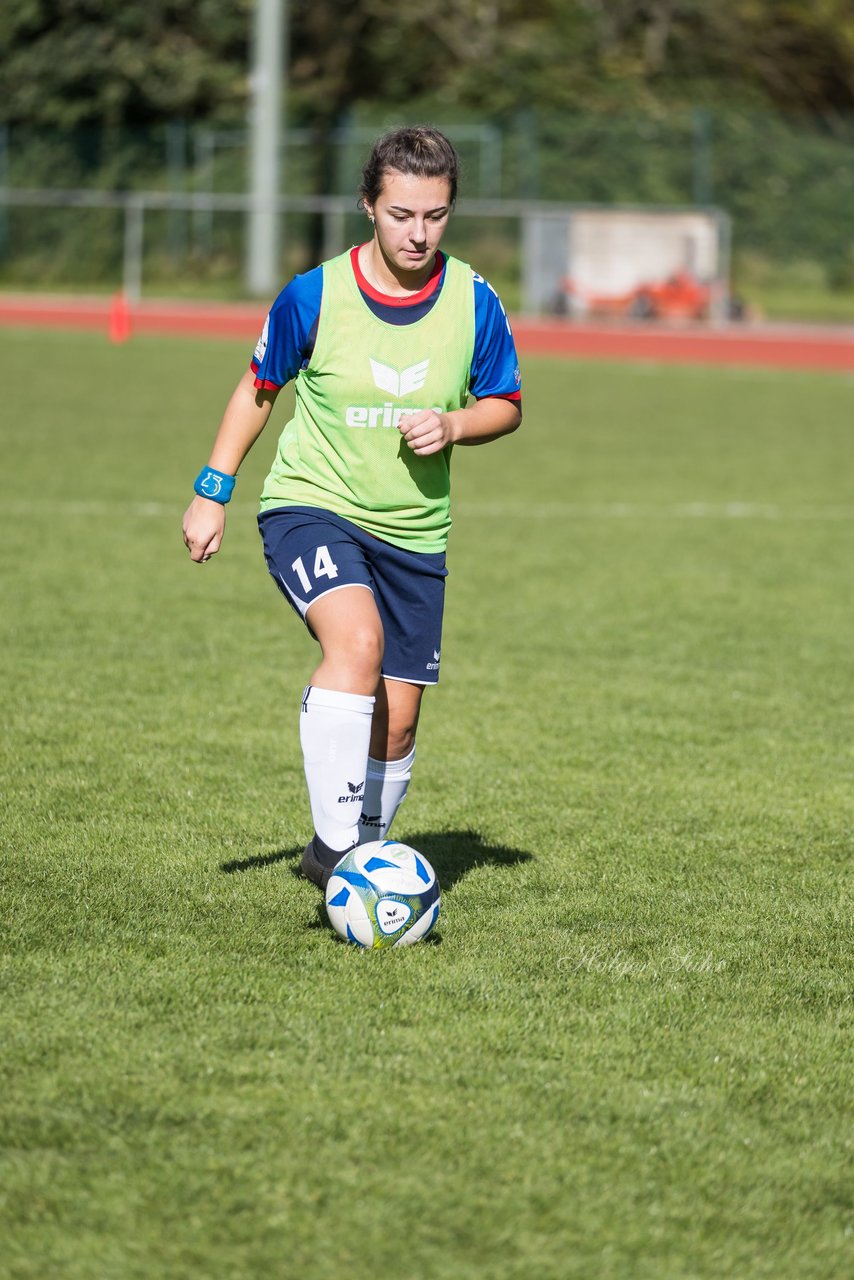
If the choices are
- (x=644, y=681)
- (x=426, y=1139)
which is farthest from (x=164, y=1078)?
(x=644, y=681)

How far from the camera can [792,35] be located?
150ft

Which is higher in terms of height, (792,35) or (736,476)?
(792,35)

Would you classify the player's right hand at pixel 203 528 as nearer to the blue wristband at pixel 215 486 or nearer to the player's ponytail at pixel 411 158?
the blue wristband at pixel 215 486

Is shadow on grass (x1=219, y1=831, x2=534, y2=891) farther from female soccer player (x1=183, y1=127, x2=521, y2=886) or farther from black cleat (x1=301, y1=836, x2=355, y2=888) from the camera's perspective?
female soccer player (x1=183, y1=127, x2=521, y2=886)

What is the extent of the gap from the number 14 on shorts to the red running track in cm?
2296

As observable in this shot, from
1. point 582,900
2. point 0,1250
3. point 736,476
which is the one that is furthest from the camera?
point 736,476

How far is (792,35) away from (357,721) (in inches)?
1800

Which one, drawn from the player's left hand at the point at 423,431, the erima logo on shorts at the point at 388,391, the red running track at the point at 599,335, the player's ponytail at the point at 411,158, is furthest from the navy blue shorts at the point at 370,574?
the red running track at the point at 599,335

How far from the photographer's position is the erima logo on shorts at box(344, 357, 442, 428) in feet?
13.6

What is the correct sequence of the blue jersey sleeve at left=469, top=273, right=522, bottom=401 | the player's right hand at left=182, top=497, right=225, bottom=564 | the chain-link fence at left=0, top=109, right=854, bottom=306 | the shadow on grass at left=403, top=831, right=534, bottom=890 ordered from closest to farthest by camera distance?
the player's right hand at left=182, top=497, right=225, bottom=564 → the blue jersey sleeve at left=469, top=273, right=522, bottom=401 → the shadow on grass at left=403, top=831, right=534, bottom=890 → the chain-link fence at left=0, top=109, right=854, bottom=306

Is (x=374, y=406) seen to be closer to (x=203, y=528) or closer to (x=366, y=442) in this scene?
(x=366, y=442)

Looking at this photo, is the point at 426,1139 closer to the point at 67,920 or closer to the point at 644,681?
the point at 67,920

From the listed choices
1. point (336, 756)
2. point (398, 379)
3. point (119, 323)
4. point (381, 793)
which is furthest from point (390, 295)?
point (119, 323)

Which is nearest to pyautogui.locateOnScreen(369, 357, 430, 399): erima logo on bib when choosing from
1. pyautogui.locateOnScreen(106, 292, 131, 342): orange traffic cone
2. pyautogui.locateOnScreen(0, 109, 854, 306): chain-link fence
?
pyautogui.locateOnScreen(106, 292, 131, 342): orange traffic cone
